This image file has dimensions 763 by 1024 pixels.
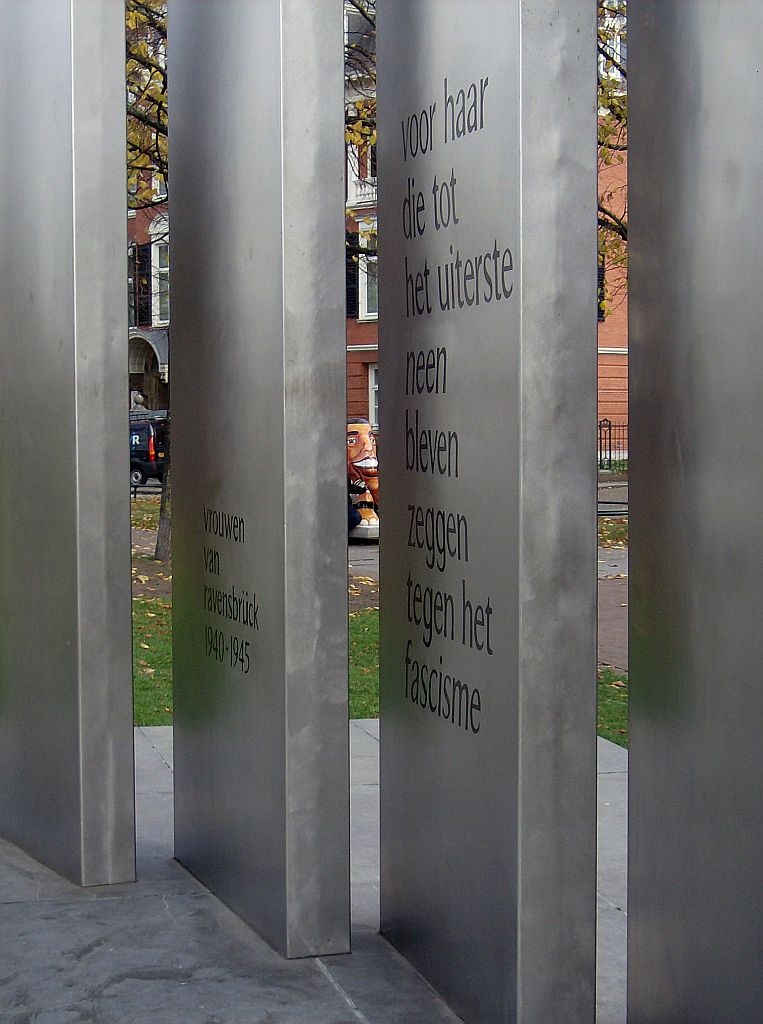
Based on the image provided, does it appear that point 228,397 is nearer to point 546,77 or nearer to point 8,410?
point 8,410

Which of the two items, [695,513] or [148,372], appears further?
[148,372]

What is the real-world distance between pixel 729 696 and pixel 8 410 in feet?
12.5

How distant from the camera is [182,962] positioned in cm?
467

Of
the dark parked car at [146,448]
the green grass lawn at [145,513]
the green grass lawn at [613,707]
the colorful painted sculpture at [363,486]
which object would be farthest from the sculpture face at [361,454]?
the green grass lawn at [613,707]

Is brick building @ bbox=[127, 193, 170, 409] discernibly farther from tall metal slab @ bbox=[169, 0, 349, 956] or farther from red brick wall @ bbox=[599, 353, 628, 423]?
tall metal slab @ bbox=[169, 0, 349, 956]

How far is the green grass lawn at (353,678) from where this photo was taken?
9.16m

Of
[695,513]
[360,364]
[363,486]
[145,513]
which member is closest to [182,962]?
[695,513]

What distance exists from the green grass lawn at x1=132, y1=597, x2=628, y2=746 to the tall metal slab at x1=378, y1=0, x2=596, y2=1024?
3.77 metres

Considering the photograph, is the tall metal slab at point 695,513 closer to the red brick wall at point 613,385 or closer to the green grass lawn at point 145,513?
Result: the green grass lawn at point 145,513

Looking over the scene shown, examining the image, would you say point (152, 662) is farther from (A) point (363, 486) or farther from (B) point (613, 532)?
(B) point (613, 532)

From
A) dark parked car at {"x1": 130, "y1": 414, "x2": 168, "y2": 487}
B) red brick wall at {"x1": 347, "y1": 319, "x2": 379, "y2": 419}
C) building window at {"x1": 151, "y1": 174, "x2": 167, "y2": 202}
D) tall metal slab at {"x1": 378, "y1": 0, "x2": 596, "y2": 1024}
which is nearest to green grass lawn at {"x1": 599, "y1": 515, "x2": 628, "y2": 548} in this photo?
building window at {"x1": 151, "y1": 174, "x2": 167, "y2": 202}

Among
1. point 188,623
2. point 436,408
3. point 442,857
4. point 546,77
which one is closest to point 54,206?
point 188,623

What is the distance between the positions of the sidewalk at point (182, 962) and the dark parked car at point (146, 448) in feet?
87.3

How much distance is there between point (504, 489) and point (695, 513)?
0.59 metres
